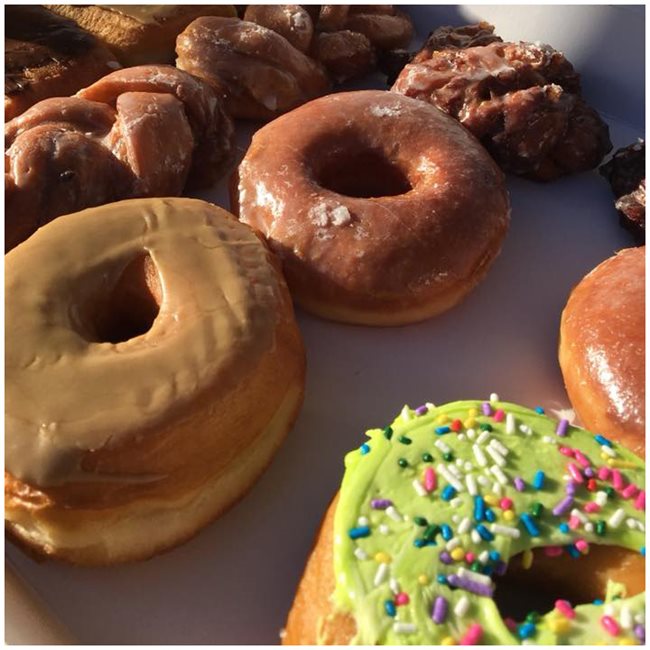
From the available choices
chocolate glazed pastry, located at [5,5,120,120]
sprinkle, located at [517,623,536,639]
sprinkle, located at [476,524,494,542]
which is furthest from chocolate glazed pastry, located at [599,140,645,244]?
chocolate glazed pastry, located at [5,5,120,120]

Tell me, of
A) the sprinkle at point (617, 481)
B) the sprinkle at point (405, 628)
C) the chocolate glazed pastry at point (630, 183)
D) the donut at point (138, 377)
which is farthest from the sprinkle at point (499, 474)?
the chocolate glazed pastry at point (630, 183)

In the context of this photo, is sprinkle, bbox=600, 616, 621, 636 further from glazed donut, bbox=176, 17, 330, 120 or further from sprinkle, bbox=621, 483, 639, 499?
glazed donut, bbox=176, 17, 330, 120

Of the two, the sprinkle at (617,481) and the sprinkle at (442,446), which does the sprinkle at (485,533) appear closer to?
the sprinkle at (442,446)

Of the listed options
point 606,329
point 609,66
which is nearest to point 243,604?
point 606,329

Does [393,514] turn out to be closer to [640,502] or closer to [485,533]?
[485,533]

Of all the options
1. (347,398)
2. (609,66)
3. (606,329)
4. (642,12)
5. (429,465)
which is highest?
(642,12)

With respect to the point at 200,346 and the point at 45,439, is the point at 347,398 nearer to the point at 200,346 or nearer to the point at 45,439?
the point at 200,346
